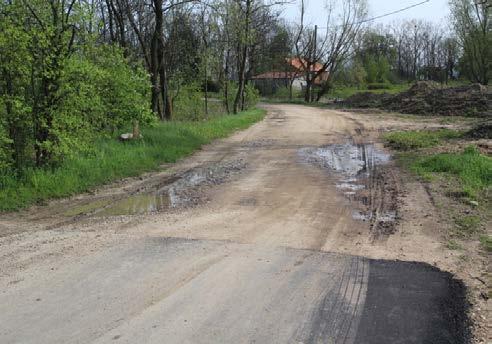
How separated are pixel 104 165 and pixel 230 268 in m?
6.65

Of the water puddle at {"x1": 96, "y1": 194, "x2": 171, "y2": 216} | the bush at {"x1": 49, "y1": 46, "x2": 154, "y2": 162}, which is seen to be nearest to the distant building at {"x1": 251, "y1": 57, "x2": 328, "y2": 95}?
the bush at {"x1": 49, "y1": 46, "x2": 154, "y2": 162}

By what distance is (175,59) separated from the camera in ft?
109

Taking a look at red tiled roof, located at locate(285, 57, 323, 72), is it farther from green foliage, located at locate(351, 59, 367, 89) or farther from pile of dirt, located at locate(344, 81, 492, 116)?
pile of dirt, located at locate(344, 81, 492, 116)

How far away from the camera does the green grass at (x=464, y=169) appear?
30.8ft

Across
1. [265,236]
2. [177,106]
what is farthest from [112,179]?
[177,106]

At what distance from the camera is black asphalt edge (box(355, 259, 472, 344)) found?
413 cm

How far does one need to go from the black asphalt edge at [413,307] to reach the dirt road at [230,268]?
0.02 meters

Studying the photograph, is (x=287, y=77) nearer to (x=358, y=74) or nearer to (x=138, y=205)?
(x=358, y=74)

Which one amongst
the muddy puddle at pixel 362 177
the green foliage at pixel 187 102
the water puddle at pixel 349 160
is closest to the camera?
the muddy puddle at pixel 362 177

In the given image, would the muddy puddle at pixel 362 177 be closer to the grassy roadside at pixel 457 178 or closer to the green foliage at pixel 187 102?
the grassy roadside at pixel 457 178

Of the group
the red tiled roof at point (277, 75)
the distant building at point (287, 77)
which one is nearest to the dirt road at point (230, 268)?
the distant building at point (287, 77)

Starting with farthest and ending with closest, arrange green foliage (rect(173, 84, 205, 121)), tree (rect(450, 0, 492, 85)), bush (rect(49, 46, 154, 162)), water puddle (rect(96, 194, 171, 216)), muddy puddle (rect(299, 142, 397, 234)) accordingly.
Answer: tree (rect(450, 0, 492, 85)) → green foliage (rect(173, 84, 205, 121)) → bush (rect(49, 46, 154, 162)) → water puddle (rect(96, 194, 171, 216)) → muddy puddle (rect(299, 142, 397, 234))

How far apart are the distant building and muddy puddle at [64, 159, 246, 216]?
50.8 meters

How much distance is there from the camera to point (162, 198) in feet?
31.0
